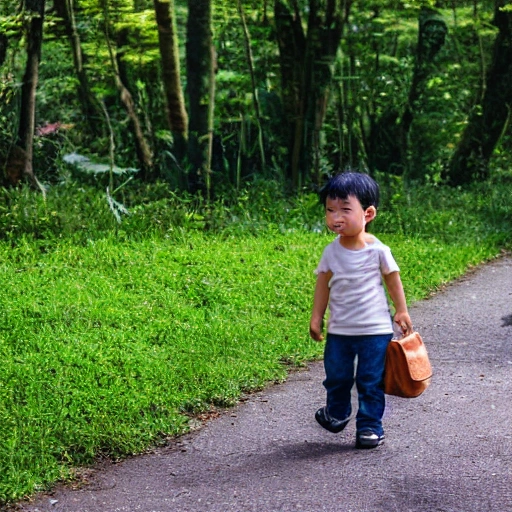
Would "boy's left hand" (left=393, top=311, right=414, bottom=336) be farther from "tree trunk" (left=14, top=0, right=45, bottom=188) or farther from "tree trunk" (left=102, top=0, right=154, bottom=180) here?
"tree trunk" (left=102, top=0, right=154, bottom=180)

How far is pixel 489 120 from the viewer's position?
1516cm

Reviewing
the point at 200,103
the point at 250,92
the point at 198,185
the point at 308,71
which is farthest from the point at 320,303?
the point at 250,92

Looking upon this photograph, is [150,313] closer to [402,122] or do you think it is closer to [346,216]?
[346,216]

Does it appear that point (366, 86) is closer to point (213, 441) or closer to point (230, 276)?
point (230, 276)

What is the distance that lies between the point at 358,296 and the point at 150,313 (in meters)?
2.91

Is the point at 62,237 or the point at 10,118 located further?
the point at 10,118

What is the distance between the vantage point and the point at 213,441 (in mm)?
5066

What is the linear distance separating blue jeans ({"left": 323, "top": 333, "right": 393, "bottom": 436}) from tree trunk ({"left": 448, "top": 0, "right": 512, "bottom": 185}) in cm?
1093

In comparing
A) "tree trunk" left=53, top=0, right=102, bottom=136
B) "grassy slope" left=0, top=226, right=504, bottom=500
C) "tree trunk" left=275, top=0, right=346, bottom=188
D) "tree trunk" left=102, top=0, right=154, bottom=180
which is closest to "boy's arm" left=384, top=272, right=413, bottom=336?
"grassy slope" left=0, top=226, right=504, bottom=500

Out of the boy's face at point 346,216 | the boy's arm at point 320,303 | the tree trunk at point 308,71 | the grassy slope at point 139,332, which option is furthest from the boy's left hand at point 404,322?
the tree trunk at point 308,71

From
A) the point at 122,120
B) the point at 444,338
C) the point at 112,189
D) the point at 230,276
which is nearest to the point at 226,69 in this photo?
the point at 122,120

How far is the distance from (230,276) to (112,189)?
333 cm

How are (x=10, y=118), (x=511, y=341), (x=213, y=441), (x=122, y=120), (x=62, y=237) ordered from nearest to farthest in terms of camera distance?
(x=213, y=441), (x=511, y=341), (x=62, y=237), (x=10, y=118), (x=122, y=120)

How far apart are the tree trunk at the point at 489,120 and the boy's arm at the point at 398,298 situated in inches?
429
